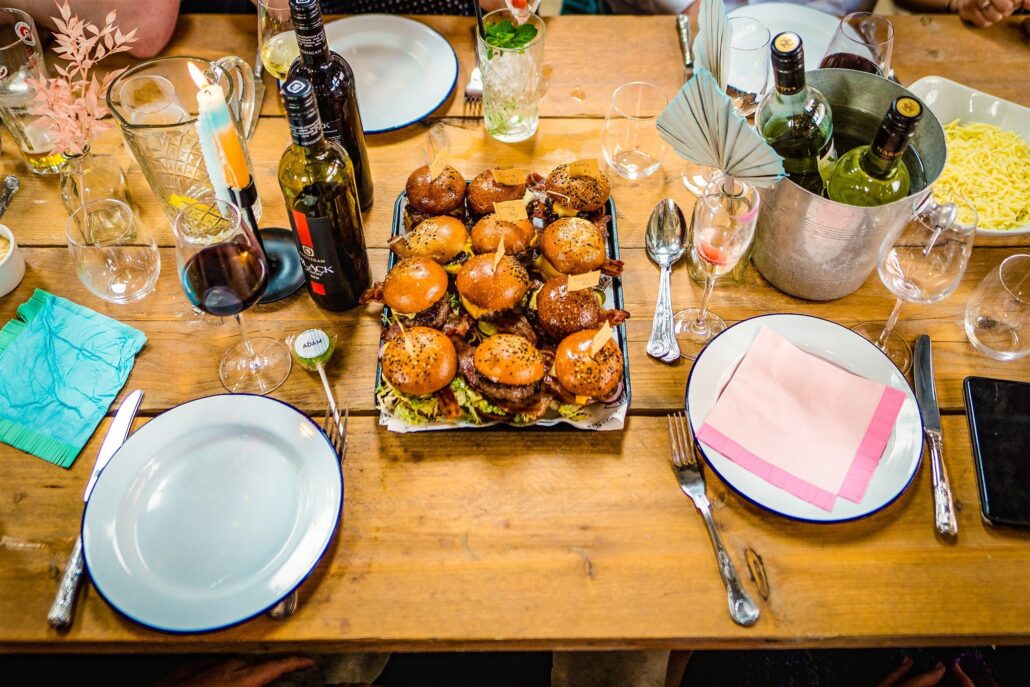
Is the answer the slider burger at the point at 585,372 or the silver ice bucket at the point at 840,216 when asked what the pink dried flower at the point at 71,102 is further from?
the silver ice bucket at the point at 840,216

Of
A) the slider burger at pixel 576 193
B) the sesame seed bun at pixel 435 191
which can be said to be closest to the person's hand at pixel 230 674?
the sesame seed bun at pixel 435 191

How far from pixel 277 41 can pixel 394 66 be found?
0.29m

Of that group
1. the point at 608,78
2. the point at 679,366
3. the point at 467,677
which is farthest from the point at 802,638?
the point at 608,78

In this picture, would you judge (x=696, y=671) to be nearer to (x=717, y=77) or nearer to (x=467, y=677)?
(x=467, y=677)

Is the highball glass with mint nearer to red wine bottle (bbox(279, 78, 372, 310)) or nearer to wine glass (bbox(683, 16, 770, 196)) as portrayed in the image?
wine glass (bbox(683, 16, 770, 196))

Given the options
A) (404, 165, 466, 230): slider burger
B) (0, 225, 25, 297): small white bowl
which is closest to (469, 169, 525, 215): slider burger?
(404, 165, 466, 230): slider burger

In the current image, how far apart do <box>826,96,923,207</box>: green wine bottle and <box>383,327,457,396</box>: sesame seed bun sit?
28.0 inches

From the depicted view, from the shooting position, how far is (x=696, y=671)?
64.1 inches

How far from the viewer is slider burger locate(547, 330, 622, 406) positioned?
1.15m

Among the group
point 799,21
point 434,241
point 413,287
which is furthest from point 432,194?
point 799,21

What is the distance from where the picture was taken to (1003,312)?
1329 millimetres

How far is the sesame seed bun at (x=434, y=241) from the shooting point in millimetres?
1332

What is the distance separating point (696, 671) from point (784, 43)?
1.27 metres

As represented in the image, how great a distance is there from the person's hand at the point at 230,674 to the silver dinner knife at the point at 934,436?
113cm
